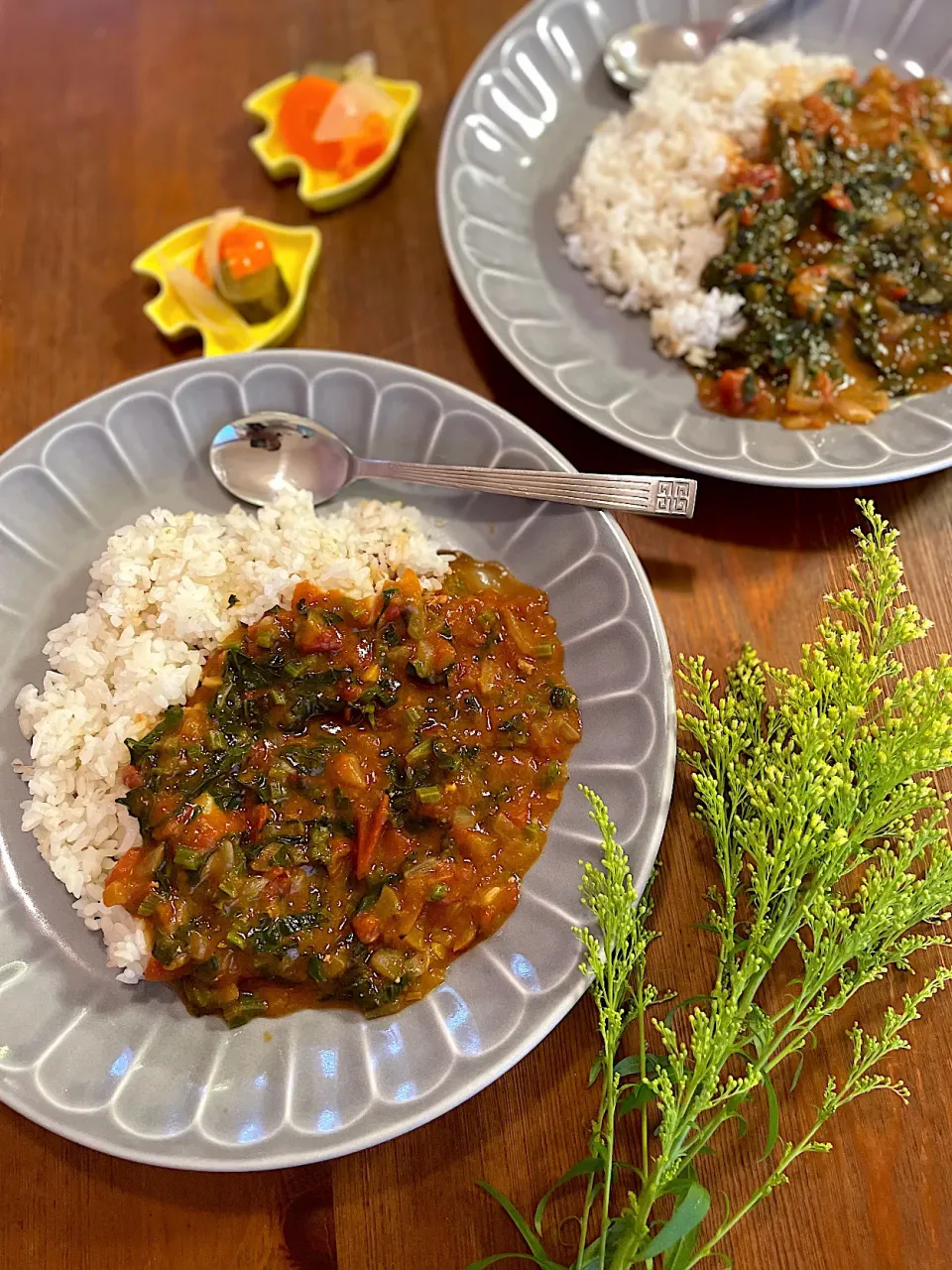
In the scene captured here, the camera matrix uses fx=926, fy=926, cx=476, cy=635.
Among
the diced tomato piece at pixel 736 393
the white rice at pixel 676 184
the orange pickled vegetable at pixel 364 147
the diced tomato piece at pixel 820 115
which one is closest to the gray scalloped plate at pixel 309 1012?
the diced tomato piece at pixel 736 393

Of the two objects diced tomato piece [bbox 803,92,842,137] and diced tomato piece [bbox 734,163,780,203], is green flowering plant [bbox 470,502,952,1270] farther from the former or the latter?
diced tomato piece [bbox 803,92,842,137]

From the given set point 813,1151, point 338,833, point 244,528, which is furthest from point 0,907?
point 813,1151

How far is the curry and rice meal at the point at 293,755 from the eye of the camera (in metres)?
2.40

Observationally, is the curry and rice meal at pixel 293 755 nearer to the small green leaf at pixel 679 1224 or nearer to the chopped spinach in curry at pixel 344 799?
the chopped spinach in curry at pixel 344 799

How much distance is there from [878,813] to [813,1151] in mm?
924

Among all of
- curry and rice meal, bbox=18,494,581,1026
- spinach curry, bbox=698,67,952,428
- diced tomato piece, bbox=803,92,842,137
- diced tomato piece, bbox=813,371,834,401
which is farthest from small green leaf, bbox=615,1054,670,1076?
diced tomato piece, bbox=803,92,842,137

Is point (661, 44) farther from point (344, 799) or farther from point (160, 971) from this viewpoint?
point (160, 971)

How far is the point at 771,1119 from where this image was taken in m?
2.32

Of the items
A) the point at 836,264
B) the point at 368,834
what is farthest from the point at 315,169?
the point at 368,834

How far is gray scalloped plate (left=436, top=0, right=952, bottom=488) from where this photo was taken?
305cm

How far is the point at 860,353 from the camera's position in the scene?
3318 mm

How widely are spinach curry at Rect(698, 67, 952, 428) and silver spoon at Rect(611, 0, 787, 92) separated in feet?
2.04

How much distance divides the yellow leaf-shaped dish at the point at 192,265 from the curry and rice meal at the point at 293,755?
3.11ft

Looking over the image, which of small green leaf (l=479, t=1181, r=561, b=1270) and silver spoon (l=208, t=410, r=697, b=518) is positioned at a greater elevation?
silver spoon (l=208, t=410, r=697, b=518)
